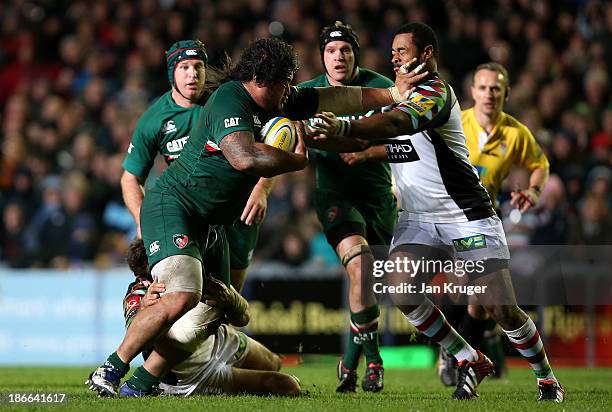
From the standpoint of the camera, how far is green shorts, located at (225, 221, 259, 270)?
28.9 feet

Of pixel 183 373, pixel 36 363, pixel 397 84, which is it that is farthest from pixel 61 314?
pixel 397 84

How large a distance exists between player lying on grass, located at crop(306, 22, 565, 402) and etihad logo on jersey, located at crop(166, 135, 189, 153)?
5.94 feet

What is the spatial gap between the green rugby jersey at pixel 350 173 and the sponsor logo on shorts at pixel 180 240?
7.10 ft

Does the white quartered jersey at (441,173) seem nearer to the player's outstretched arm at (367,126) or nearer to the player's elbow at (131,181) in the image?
the player's outstretched arm at (367,126)

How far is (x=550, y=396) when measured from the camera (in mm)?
7234

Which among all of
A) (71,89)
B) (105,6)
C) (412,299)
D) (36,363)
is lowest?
(36,363)

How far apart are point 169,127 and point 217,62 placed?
631 cm

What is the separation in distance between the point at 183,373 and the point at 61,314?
5.96 metres

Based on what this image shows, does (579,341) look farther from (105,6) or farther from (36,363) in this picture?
(105,6)

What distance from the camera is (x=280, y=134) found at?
6.80 m

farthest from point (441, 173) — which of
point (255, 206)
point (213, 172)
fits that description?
point (213, 172)

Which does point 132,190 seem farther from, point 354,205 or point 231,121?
point 231,121

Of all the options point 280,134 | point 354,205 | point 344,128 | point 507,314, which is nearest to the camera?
point 344,128

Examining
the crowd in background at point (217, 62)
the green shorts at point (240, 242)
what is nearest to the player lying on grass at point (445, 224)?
the green shorts at point (240, 242)
